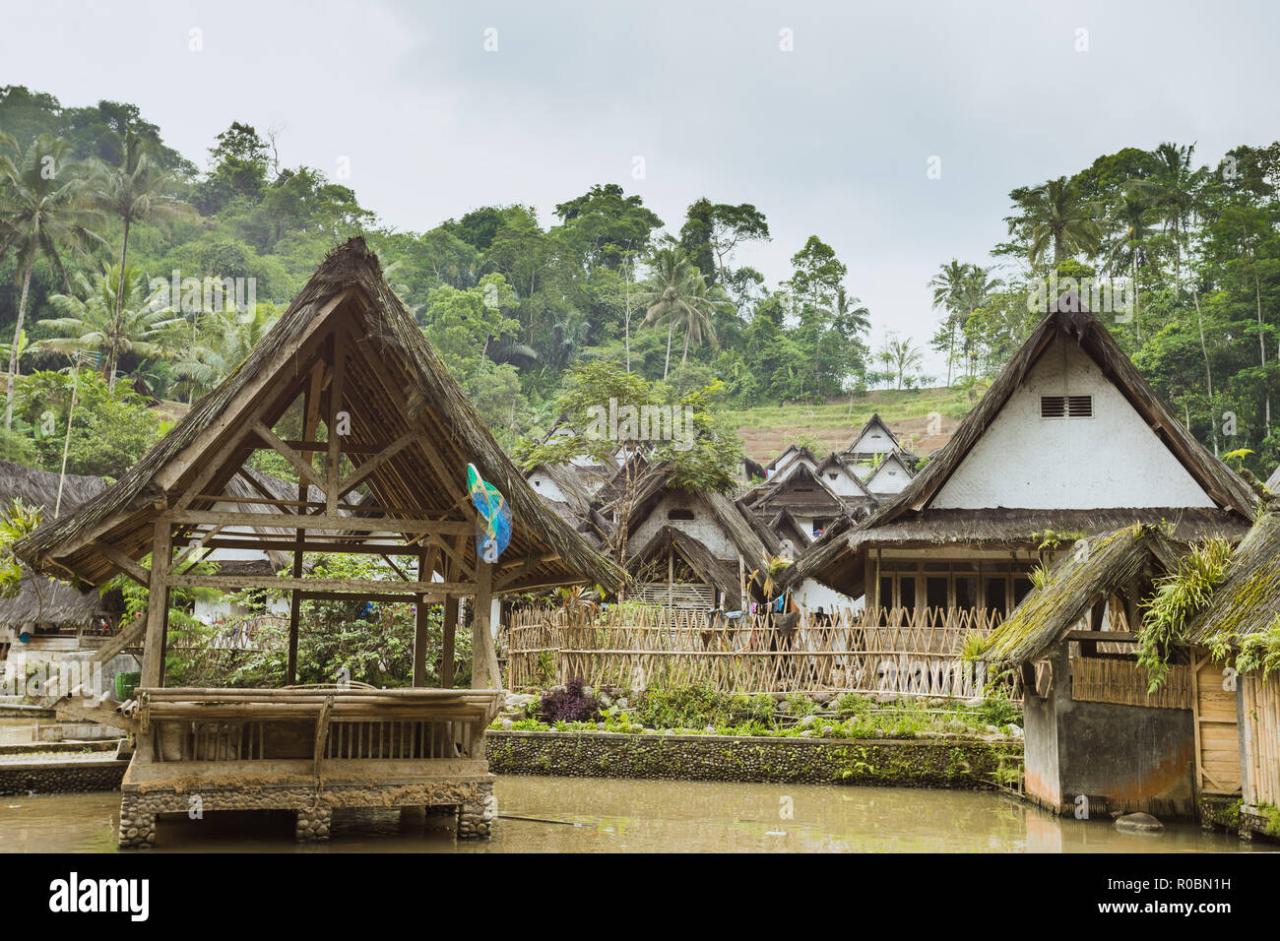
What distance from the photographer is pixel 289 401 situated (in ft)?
39.8

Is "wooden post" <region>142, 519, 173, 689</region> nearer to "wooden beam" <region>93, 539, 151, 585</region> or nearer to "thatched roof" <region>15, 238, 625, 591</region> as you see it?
"thatched roof" <region>15, 238, 625, 591</region>

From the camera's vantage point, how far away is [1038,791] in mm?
14070

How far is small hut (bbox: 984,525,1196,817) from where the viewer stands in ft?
40.8

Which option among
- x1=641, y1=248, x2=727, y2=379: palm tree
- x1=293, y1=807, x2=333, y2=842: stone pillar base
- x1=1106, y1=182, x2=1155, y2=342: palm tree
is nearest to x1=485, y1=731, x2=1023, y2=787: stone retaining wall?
x1=293, y1=807, x2=333, y2=842: stone pillar base

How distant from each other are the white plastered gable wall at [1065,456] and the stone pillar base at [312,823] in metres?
12.7

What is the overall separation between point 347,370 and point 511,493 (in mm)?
2498

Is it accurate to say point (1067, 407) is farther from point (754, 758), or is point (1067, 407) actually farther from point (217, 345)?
point (217, 345)

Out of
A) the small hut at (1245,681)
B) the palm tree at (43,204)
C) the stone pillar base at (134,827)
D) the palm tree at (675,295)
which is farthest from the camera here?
the palm tree at (675,295)

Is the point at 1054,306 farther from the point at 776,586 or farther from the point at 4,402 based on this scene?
the point at 4,402

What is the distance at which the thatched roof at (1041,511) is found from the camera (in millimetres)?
19484

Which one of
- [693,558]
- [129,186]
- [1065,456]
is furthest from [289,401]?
[129,186]

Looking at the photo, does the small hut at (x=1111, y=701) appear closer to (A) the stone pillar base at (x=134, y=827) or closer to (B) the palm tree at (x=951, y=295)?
(A) the stone pillar base at (x=134, y=827)

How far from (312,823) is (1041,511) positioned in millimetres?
13728

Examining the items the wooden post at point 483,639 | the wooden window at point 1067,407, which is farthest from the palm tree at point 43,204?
the wooden post at point 483,639
